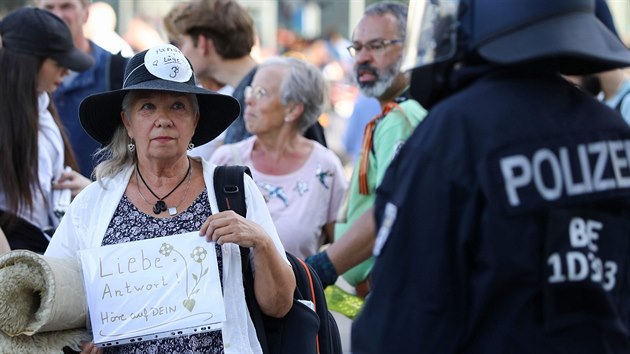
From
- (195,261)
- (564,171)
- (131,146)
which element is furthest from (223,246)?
(564,171)

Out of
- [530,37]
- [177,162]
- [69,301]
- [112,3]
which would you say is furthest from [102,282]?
[112,3]

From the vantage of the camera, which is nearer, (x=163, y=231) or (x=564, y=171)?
(x=564, y=171)

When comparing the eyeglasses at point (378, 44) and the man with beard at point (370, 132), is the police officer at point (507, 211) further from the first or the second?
the eyeglasses at point (378, 44)

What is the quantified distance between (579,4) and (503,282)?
69 cm

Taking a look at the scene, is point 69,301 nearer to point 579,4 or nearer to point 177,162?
point 177,162

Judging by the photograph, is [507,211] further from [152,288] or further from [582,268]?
[152,288]

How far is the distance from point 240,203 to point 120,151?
54cm

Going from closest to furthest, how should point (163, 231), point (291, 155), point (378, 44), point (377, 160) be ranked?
1. point (163, 231)
2. point (377, 160)
3. point (378, 44)
4. point (291, 155)

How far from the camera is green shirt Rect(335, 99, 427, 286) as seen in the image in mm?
4645

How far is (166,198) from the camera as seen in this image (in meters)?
3.66

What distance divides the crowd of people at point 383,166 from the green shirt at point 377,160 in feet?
0.03

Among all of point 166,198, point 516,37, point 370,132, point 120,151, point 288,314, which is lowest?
point 288,314

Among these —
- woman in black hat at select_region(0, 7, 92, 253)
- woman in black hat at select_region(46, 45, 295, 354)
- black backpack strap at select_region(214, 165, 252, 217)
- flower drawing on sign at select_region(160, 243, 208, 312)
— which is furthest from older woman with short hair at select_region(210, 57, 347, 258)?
flower drawing on sign at select_region(160, 243, 208, 312)

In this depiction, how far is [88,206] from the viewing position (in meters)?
3.64
